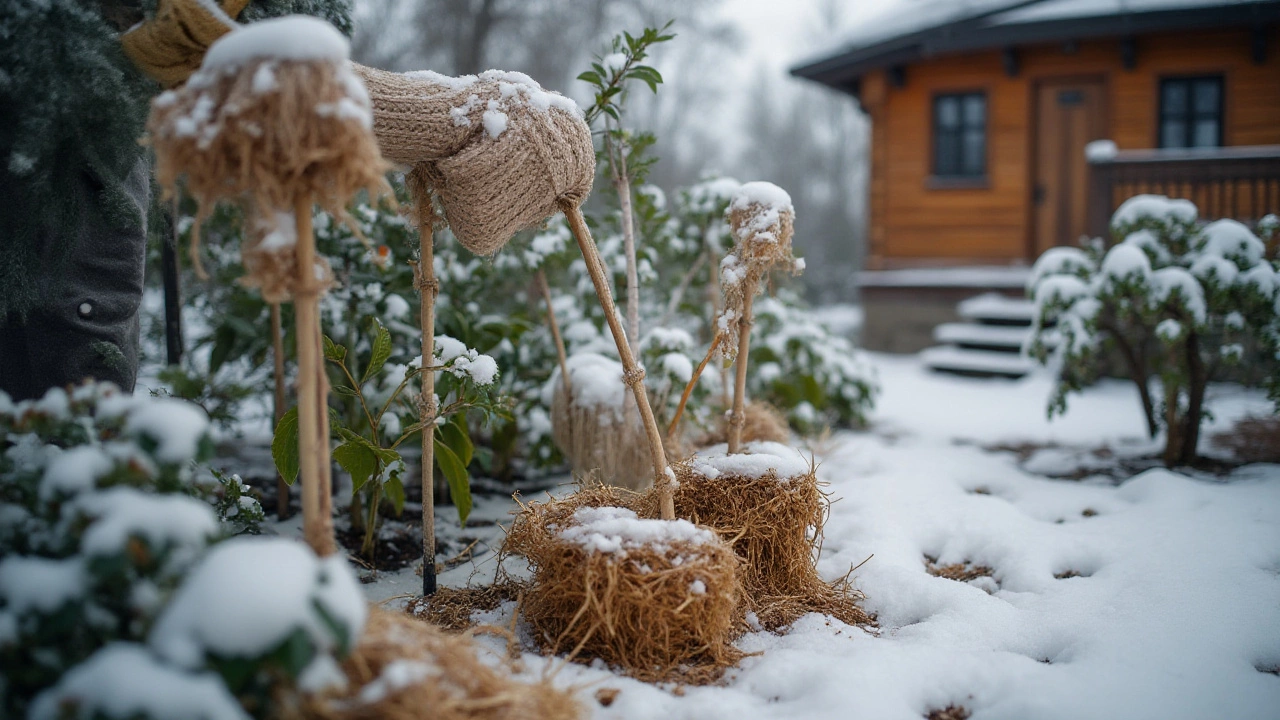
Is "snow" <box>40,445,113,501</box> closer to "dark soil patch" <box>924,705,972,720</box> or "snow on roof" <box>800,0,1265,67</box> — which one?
"dark soil patch" <box>924,705,972,720</box>

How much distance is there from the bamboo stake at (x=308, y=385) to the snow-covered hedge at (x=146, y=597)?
0.19m

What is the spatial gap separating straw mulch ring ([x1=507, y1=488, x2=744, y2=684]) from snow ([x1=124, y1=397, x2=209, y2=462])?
860 mm

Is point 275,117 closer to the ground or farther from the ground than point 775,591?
farther from the ground

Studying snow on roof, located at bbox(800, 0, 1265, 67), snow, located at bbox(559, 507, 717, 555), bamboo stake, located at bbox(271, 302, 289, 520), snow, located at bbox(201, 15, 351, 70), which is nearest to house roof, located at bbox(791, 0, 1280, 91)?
snow on roof, located at bbox(800, 0, 1265, 67)

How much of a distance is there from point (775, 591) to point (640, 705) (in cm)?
67

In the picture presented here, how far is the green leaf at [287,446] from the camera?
208cm

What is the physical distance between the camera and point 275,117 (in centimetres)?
128

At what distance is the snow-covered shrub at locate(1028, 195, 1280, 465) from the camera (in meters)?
3.49

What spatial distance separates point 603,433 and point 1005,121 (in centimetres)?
721

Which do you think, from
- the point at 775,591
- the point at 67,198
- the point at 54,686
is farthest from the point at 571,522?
the point at 67,198

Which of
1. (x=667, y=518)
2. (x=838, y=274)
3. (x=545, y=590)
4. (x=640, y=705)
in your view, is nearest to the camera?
(x=640, y=705)

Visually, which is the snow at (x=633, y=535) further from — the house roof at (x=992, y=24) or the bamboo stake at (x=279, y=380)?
the house roof at (x=992, y=24)

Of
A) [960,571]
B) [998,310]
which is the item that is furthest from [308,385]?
[998,310]

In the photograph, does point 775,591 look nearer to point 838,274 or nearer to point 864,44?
point 864,44
